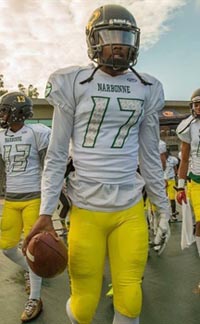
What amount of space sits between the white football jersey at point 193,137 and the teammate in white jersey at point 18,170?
149 centimetres

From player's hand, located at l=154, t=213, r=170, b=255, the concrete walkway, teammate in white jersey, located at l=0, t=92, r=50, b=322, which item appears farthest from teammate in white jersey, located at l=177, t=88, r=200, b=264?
player's hand, located at l=154, t=213, r=170, b=255

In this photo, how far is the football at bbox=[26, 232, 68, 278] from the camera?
210 centimetres

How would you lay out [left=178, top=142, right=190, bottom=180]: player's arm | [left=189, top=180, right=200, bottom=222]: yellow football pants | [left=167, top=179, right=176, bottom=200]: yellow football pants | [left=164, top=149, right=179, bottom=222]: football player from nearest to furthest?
[left=189, top=180, right=200, bottom=222]: yellow football pants < [left=178, top=142, right=190, bottom=180]: player's arm < [left=164, top=149, right=179, bottom=222]: football player < [left=167, top=179, right=176, bottom=200]: yellow football pants

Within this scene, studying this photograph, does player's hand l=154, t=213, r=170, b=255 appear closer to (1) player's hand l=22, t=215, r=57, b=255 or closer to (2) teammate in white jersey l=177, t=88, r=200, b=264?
(1) player's hand l=22, t=215, r=57, b=255

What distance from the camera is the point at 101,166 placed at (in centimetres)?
226

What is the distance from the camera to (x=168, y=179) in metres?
8.74

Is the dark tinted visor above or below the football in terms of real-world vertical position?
above

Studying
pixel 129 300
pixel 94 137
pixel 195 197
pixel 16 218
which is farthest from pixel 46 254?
pixel 195 197

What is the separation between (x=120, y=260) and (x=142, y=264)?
0.13 metres

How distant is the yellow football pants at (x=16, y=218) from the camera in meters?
3.72

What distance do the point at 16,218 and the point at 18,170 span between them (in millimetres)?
430

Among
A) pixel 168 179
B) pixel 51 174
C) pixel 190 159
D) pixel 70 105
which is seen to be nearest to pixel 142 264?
pixel 51 174

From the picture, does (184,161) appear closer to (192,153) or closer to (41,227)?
(192,153)

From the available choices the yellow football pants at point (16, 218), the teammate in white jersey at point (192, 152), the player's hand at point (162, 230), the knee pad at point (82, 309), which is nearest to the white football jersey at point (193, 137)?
the teammate in white jersey at point (192, 152)
